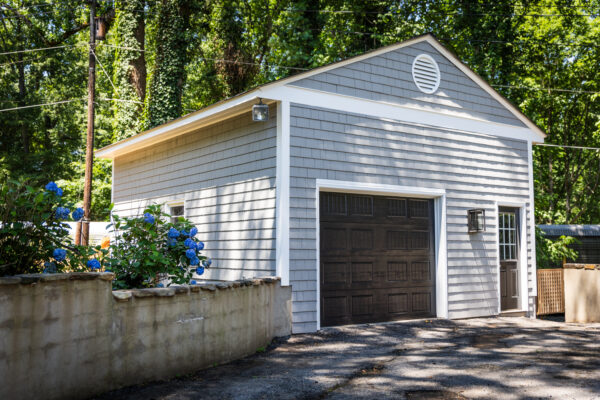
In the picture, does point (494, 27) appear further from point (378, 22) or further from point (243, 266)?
point (243, 266)

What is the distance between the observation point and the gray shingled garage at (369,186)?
26.0 feet

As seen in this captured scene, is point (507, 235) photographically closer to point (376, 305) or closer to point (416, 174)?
point (416, 174)

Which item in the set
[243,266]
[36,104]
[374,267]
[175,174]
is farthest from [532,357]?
[36,104]

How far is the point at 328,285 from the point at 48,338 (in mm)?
4763

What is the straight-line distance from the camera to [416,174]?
9172 mm

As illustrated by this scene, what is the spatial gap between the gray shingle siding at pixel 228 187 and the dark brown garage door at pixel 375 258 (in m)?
0.95

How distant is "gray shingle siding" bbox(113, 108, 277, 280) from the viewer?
8.06 metres

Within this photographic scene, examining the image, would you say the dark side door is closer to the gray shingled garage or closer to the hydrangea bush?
the gray shingled garage

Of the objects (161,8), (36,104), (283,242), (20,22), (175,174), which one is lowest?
(283,242)

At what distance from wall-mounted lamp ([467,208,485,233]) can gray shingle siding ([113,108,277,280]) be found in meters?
3.84

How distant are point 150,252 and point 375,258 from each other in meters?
4.11

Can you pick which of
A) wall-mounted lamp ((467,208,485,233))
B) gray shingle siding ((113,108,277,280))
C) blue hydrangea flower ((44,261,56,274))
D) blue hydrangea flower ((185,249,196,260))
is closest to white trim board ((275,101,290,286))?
gray shingle siding ((113,108,277,280))

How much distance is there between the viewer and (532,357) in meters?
6.33

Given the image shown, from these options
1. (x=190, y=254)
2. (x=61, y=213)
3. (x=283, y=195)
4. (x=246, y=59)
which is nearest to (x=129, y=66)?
(x=246, y=59)
